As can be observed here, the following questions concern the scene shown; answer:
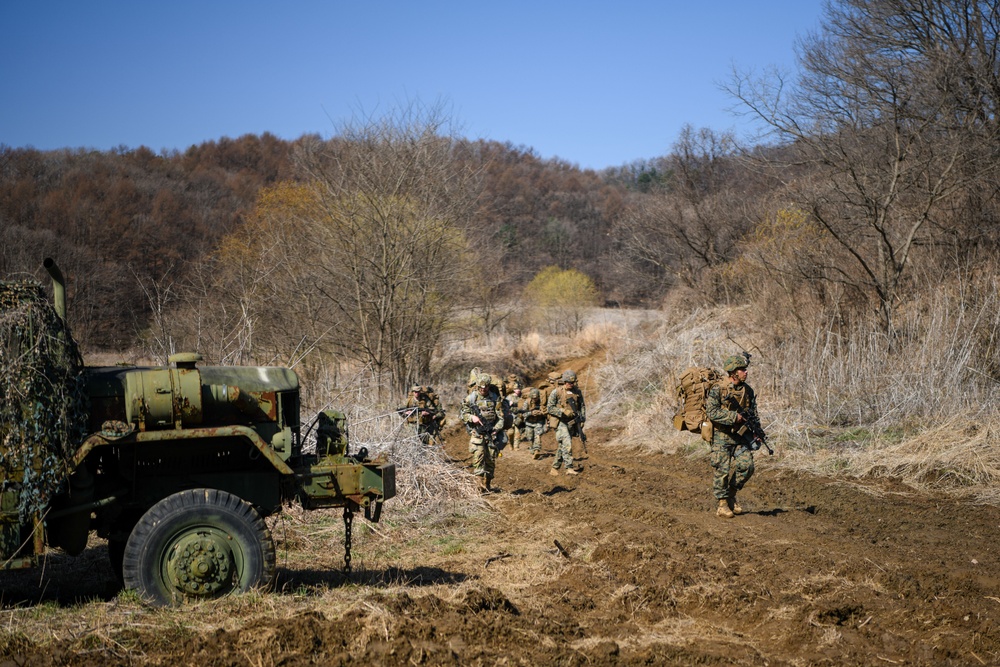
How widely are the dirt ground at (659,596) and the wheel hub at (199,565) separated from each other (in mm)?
479

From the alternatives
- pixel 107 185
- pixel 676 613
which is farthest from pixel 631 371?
pixel 107 185

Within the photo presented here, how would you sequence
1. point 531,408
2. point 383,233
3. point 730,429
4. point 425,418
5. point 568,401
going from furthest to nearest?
point 383,233
point 531,408
point 425,418
point 568,401
point 730,429

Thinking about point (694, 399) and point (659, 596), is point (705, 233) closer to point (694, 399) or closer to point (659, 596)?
point (694, 399)

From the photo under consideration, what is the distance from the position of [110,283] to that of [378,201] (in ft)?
43.8

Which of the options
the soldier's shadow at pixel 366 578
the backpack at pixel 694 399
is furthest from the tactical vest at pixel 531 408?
the soldier's shadow at pixel 366 578

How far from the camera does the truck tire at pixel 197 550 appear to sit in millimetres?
5934

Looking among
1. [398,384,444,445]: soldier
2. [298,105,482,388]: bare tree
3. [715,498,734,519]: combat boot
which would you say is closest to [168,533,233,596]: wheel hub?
[715,498,734,519]: combat boot

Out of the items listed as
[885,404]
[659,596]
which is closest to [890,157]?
[885,404]

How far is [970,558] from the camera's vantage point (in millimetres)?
8375

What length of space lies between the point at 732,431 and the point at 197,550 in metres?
6.65

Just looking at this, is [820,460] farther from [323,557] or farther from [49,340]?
[49,340]

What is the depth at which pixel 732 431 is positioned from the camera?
10531mm

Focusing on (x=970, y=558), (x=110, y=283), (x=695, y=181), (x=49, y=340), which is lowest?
(x=970, y=558)

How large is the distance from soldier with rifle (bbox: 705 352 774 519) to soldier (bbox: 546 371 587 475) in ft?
12.2
